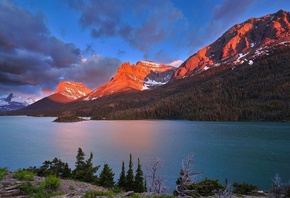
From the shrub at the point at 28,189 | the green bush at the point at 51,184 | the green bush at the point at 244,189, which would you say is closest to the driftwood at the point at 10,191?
the shrub at the point at 28,189

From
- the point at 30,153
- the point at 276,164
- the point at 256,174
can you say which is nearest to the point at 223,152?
the point at 276,164

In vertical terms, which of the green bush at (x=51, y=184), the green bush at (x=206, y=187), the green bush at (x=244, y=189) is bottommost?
the green bush at (x=244, y=189)

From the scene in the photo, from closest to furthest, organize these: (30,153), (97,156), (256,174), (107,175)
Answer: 1. (107,175)
2. (256,174)
3. (97,156)
4. (30,153)

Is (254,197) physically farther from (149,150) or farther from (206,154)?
(149,150)

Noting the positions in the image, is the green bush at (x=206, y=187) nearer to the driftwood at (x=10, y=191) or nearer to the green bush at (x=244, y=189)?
the green bush at (x=244, y=189)

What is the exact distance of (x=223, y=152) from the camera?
75.7 m

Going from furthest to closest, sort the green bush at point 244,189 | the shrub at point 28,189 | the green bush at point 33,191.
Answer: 1. the green bush at point 244,189
2. the shrub at point 28,189
3. the green bush at point 33,191

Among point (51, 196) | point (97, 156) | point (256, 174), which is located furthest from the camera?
point (97, 156)

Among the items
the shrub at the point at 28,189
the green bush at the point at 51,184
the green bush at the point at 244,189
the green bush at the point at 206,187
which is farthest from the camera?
the green bush at the point at 244,189

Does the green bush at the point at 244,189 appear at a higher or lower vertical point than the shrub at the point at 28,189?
lower

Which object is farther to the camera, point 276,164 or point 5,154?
point 5,154

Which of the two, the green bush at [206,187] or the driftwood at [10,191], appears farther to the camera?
the green bush at [206,187]

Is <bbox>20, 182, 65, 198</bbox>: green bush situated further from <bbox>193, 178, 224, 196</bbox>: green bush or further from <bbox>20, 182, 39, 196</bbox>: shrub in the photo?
<bbox>193, 178, 224, 196</bbox>: green bush

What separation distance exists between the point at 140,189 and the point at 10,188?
22.4 meters
